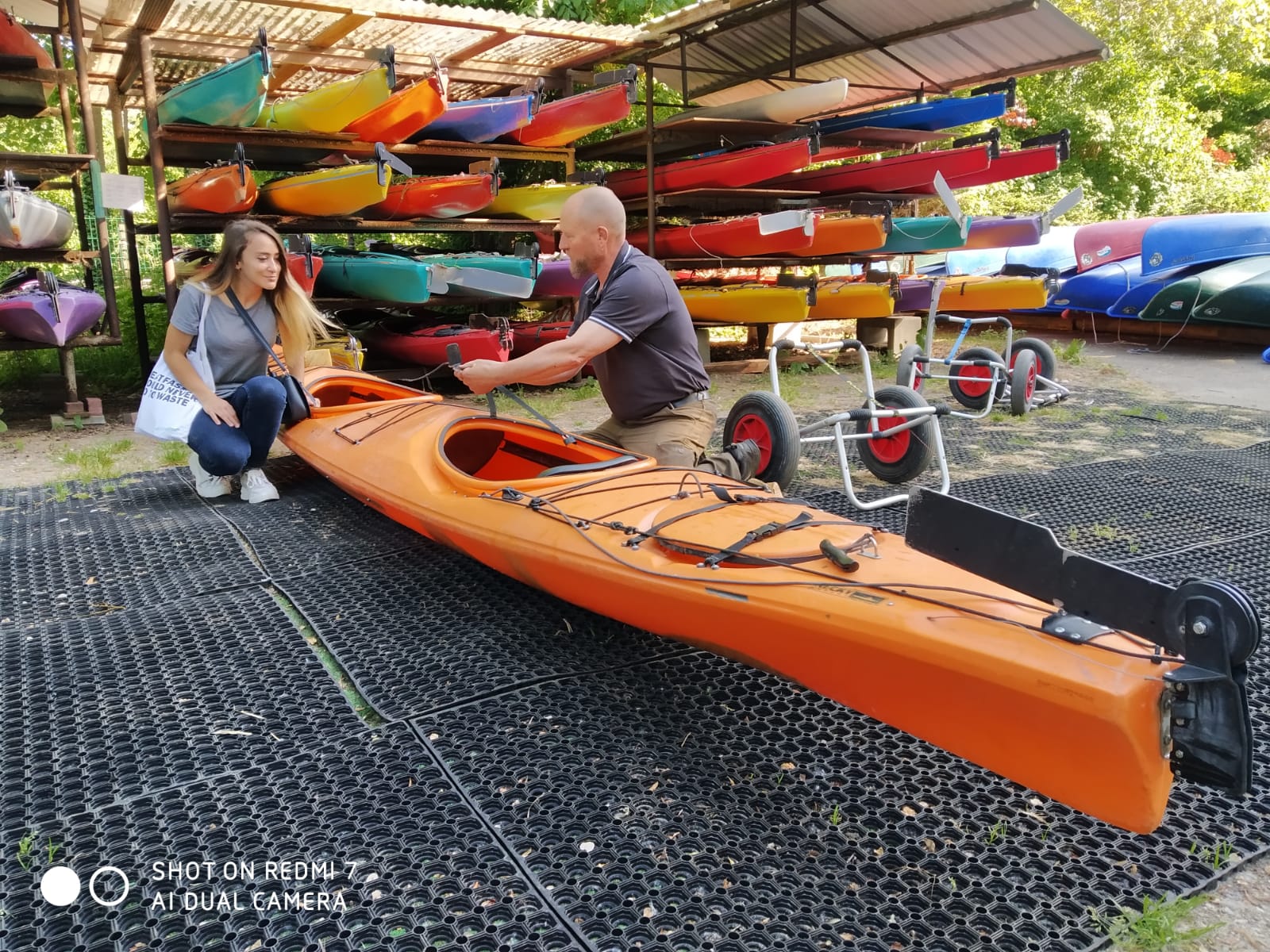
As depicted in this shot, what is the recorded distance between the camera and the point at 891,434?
3.78 m

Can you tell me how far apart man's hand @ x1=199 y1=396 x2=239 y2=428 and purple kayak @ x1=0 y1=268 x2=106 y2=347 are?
2.90 meters

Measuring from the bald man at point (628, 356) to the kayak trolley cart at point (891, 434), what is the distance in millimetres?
610

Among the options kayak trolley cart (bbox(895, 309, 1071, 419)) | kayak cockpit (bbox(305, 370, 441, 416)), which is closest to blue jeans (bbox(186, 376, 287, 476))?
kayak cockpit (bbox(305, 370, 441, 416))

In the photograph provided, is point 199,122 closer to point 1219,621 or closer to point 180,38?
point 180,38

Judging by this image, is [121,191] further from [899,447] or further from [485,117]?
[899,447]

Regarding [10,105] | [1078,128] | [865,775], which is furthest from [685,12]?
[1078,128]

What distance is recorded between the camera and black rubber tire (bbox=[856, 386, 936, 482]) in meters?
4.07

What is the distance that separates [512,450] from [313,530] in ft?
2.99

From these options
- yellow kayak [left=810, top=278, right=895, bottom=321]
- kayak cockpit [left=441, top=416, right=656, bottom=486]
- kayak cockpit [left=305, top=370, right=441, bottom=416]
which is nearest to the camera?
kayak cockpit [left=441, top=416, right=656, bottom=486]

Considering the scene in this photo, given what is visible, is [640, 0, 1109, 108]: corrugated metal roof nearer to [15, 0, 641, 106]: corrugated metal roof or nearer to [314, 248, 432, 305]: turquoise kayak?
[15, 0, 641, 106]: corrugated metal roof

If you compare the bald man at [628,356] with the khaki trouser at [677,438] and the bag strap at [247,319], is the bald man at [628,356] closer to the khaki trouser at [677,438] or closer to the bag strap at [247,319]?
the khaki trouser at [677,438]

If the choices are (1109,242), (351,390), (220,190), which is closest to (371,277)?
(220,190)

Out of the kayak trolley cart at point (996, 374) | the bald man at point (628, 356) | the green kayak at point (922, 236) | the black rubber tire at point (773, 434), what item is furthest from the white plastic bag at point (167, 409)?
the green kayak at point (922, 236)

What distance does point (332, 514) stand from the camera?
389 centimetres
